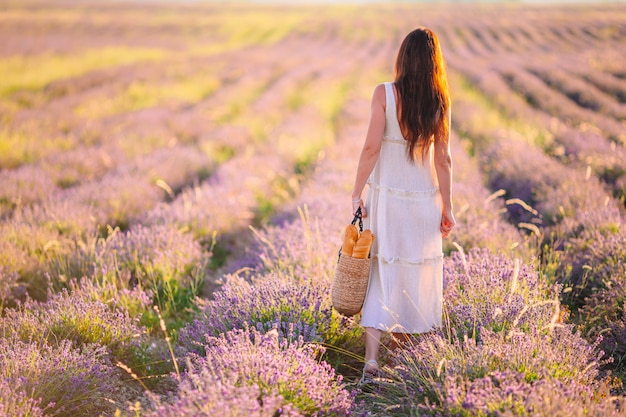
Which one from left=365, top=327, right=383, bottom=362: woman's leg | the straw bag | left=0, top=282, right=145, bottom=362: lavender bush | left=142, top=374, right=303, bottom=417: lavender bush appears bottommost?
left=365, top=327, right=383, bottom=362: woman's leg

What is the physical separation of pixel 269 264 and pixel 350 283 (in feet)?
3.32

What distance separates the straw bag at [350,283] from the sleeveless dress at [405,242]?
0.50 ft

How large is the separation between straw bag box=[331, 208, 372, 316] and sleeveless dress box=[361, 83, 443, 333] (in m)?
0.15

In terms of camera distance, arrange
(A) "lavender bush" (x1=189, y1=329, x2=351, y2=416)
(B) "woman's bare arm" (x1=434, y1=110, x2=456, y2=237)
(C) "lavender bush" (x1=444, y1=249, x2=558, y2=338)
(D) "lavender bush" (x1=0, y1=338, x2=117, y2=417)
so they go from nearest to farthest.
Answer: (A) "lavender bush" (x1=189, y1=329, x2=351, y2=416), (D) "lavender bush" (x1=0, y1=338, x2=117, y2=417), (C) "lavender bush" (x1=444, y1=249, x2=558, y2=338), (B) "woman's bare arm" (x1=434, y1=110, x2=456, y2=237)

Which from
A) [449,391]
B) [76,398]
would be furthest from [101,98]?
[449,391]

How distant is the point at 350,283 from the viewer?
9.77ft

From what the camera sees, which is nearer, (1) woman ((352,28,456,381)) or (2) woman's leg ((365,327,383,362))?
(1) woman ((352,28,456,381))

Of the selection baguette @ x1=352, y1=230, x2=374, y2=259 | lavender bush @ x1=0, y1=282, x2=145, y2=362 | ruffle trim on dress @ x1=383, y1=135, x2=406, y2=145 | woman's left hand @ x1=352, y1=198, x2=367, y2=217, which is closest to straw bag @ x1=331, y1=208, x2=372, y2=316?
baguette @ x1=352, y1=230, x2=374, y2=259

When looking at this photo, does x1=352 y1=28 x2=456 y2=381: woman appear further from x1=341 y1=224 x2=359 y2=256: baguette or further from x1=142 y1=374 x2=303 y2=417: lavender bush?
x1=142 y1=374 x2=303 y2=417: lavender bush

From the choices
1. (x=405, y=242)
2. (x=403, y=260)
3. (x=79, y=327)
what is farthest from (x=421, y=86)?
(x=79, y=327)

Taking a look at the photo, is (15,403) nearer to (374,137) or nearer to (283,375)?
(283,375)

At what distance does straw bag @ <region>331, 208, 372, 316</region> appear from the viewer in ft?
9.75

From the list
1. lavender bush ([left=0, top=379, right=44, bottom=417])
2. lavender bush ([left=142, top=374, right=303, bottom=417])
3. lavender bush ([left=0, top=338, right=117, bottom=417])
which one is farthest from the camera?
lavender bush ([left=0, top=338, right=117, bottom=417])

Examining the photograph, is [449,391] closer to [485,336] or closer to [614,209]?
[485,336]
